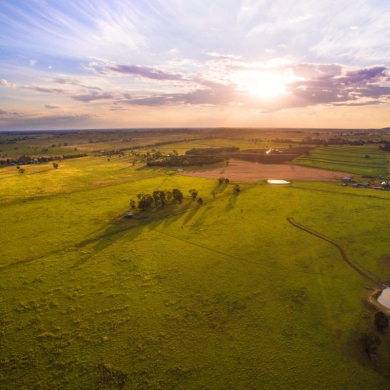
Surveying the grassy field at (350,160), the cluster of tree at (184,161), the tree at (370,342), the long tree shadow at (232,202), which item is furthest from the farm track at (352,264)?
the cluster of tree at (184,161)

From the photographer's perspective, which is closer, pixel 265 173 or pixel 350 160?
pixel 265 173

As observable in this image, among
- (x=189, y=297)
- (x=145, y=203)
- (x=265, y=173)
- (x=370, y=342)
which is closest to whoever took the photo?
(x=370, y=342)

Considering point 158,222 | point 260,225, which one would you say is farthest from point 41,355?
point 260,225

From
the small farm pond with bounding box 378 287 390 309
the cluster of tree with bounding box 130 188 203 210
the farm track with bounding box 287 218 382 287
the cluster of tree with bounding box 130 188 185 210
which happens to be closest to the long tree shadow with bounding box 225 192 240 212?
the cluster of tree with bounding box 130 188 203 210

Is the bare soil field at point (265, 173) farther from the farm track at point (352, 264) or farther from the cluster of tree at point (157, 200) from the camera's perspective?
the farm track at point (352, 264)

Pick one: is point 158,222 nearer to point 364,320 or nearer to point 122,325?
point 122,325

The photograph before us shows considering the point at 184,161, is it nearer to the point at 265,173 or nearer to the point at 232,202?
the point at 265,173

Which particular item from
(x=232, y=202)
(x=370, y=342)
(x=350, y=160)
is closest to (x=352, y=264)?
(x=370, y=342)

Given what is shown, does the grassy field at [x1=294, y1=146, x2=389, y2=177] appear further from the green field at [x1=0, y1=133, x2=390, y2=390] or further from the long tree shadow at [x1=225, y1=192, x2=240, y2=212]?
the long tree shadow at [x1=225, y1=192, x2=240, y2=212]
